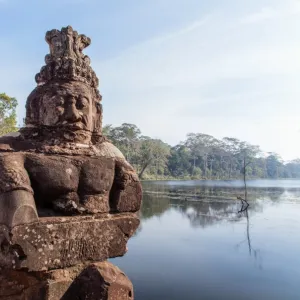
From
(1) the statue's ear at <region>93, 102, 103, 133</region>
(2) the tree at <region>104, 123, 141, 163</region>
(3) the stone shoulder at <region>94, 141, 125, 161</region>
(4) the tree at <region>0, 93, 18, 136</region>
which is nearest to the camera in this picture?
(3) the stone shoulder at <region>94, 141, 125, 161</region>

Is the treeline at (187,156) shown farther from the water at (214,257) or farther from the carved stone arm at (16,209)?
the carved stone arm at (16,209)

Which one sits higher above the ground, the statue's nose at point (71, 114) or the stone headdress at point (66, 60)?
the stone headdress at point (66, 60)

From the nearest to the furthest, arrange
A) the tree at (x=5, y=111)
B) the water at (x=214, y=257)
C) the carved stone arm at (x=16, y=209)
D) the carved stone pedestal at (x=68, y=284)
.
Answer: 1. the carved stone arm at (x=16, y=209)
2. the carved stone pedestal at (x=68, y=284)
3. the water at (x=214, y=257)
4. the tree at (x=5, y=111)

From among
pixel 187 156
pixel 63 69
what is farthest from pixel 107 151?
pixel 187 156

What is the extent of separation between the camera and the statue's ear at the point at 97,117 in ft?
8.79

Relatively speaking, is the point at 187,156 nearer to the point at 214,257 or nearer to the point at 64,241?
the point at 214,257

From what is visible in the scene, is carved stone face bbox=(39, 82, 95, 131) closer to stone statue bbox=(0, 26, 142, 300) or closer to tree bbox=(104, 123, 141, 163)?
stone statue bbox=(0, 26, 142, 300)

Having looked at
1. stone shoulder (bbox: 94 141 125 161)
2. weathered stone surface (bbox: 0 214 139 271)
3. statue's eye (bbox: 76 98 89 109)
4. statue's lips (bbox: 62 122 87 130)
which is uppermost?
statue's eye (bbox: 76 98 89 109)

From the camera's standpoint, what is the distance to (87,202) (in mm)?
2303

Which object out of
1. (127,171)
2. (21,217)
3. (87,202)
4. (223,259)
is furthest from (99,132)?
(223,259)

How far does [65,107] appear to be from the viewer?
96.8 inches

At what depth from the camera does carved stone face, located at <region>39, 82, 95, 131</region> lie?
8.01 feet

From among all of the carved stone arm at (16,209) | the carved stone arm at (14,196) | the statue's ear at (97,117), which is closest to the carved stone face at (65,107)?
the statue's ear at (97,117)

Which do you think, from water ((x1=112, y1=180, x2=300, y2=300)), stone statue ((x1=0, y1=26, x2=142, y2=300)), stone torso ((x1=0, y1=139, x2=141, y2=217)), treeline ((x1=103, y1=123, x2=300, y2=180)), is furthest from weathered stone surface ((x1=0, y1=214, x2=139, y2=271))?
treeline ((x1=103, y1=123, x2=300, y2=180))
